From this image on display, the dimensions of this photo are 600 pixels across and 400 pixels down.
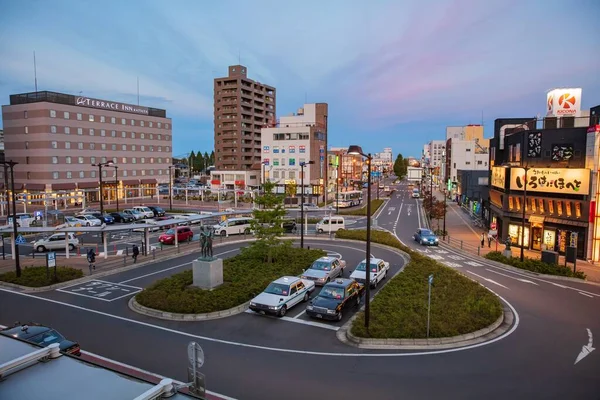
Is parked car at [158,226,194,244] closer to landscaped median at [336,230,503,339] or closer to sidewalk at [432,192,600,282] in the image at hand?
landscaped median at [336,230,503,339]

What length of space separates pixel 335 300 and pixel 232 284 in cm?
656

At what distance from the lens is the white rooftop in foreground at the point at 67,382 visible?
645 cm

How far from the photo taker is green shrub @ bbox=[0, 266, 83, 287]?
23000mm

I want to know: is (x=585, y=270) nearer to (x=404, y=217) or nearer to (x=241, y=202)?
(x=404, y=217)

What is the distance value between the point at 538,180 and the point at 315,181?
175 ft

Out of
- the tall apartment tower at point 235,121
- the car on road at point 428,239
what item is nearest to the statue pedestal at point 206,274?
the car on road at point 428,239

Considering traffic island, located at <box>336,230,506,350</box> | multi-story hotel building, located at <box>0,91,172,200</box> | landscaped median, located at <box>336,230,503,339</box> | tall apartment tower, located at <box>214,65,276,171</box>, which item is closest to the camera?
traffic island, located at <box>336,230,506,350</box>

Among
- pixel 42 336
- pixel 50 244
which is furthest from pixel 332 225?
pixel 42 336

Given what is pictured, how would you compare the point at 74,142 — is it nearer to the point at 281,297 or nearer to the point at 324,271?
the point at 324,271

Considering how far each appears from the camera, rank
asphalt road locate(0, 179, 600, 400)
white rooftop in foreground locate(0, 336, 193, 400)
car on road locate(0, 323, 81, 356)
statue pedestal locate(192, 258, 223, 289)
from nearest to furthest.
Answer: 1. white rooftop in foreground locate(0, 336, 193, 400)
2. asphalt road locate(0, 179, 600, 400)
3. car on road locate(0, 323, 81, 356)
4. statue pedestal locate(192, 258, 223, 289)

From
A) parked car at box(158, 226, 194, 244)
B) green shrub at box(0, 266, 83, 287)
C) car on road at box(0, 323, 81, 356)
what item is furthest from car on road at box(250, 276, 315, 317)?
parked car at box(158, 226, 194, 244)

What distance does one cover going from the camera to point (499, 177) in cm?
4281

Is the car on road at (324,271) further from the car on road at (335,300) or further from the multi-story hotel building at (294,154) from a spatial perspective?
the multi-story hotel building at (294,154)

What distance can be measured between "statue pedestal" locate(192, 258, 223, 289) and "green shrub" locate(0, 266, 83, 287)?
8.33 metres
